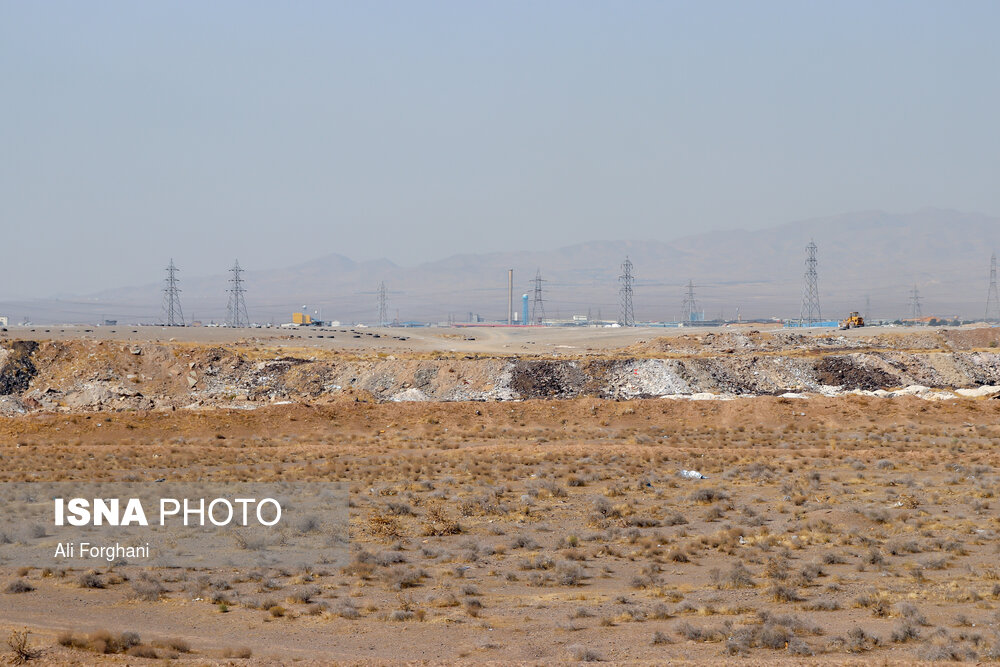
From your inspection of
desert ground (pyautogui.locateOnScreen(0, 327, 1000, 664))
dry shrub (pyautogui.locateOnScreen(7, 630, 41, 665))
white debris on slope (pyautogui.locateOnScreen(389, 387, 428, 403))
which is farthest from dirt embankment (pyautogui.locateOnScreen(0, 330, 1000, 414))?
dry shrub (pyautogui.locateOnScreen(7, 630, 41, 665))

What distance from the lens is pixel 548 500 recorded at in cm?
2542

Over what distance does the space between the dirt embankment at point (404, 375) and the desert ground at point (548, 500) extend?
21 centimetres

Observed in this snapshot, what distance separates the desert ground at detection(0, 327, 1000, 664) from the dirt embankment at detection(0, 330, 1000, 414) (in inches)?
8.1

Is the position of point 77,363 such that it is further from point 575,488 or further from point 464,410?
point 575,488

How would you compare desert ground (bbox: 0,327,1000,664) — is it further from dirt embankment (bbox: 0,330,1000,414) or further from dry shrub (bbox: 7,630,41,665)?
dirt embankment (bbox: 0,330,1000,414)

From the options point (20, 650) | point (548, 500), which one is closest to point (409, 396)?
point (548, 500)

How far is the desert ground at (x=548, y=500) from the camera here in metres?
13.4

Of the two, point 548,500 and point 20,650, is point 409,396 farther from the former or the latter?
point 20,650

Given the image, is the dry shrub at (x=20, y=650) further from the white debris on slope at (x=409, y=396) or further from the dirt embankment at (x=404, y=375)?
the white debris on slope at (x=409, y=396)

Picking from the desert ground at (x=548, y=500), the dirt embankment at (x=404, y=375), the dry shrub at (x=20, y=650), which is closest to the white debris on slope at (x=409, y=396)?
the dirt embankment at (x=404, y=375)

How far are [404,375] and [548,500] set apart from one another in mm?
31285

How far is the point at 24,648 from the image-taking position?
445 inches

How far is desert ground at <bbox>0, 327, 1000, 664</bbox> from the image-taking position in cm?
1343

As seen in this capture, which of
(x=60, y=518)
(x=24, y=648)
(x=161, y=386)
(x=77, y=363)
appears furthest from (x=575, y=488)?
(x=77, y=363)
